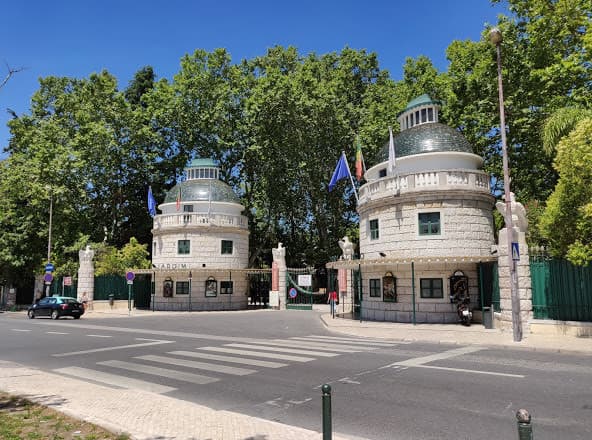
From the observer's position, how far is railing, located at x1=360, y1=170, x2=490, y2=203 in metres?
24.7

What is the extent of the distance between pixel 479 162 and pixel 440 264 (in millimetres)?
8020

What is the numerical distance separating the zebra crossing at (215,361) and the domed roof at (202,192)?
2600 centimetres

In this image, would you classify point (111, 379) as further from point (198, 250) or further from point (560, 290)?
point (198, 250)

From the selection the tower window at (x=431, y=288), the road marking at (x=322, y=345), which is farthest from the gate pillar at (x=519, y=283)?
the road marking at (x=322, y=345)

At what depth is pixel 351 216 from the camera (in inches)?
2132

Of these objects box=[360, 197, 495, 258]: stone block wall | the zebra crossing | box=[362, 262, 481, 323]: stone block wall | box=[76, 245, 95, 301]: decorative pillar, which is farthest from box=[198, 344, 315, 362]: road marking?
box=[76, 245, 95, 301]: decorative pillar

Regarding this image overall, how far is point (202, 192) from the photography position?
42156mm

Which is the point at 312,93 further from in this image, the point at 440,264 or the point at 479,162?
the point at 440,264

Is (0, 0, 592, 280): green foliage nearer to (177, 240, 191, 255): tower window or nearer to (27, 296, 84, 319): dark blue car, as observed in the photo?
(177, 240, 191, 255): tower window

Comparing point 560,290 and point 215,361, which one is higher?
point 560,290

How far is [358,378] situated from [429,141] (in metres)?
19.7

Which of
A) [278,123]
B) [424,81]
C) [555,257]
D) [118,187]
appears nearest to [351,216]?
[278,123]

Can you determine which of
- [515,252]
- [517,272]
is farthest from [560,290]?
[515,252]

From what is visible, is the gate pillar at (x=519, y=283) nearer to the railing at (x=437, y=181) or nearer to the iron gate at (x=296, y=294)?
the railing at (x=437, y=181)
